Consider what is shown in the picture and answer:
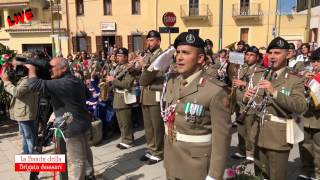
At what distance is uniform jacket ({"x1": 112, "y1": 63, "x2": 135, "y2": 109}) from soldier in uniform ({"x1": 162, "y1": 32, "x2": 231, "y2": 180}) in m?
3.19

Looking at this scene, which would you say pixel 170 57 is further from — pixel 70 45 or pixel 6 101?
pixel 70 45

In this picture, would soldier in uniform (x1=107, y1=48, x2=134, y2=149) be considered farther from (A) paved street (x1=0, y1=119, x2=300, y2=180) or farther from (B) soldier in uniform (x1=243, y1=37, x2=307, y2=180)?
(B) soldier in uniform (x1=243, y1=37, x2=307, y2=180)

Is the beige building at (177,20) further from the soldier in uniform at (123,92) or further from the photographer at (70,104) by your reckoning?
the photographer at (70,104)

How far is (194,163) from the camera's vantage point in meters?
2.73

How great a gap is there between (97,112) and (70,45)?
27.2 metres

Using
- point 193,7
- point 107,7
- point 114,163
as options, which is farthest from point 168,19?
point 107,7

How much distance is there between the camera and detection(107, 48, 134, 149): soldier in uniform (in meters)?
6.02

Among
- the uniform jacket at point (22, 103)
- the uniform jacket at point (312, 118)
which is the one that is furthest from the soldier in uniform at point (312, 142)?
the uniform jacket at point (22, 103)

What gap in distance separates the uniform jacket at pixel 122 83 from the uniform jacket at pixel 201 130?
122 inches

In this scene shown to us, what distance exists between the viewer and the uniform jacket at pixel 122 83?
6.00 meters

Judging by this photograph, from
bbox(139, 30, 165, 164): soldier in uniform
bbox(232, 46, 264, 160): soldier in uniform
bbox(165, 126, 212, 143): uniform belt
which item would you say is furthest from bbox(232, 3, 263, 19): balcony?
bbox(165, 126, 212, 143): uniform belt

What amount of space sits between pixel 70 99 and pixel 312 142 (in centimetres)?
340

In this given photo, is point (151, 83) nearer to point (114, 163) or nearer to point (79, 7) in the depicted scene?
point (114, 163)

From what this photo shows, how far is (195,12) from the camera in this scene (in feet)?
97.7
